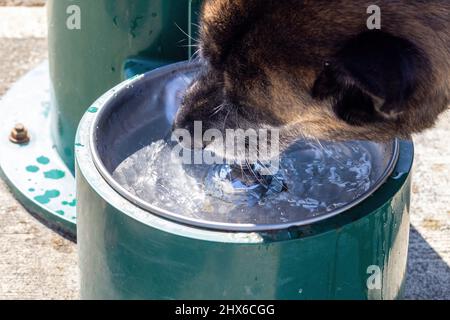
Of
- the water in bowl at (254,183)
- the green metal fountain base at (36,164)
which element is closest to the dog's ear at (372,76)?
the water in bowl at (254,183)

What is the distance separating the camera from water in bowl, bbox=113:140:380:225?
3.61 m

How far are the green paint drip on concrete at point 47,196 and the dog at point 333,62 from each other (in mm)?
1634

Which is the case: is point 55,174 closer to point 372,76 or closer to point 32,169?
A: point 32,169

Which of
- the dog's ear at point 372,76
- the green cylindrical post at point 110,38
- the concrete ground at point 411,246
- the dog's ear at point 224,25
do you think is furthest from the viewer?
the concrete ground at point 411,246

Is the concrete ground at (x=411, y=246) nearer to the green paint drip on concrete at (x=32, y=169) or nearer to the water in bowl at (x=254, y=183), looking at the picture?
the green paint drip on concrete at (x=32, y=169)

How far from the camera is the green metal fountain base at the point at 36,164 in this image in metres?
4.44

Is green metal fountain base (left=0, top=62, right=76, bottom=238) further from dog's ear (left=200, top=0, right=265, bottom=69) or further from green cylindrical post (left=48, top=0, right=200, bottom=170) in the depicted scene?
dog's ear (left=200, top=0, right=265, bottom=69)

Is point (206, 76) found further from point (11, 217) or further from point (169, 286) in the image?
point (11, 217)

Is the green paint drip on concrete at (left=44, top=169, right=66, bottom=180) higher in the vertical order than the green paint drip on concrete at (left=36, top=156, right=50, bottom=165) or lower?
lower

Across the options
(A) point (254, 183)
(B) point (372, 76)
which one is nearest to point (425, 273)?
(A) point (254, 183)

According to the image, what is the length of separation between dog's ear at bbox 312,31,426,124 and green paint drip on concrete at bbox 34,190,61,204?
1967mm

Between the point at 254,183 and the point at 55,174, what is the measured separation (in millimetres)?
1343

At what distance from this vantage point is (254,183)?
3.70 m
